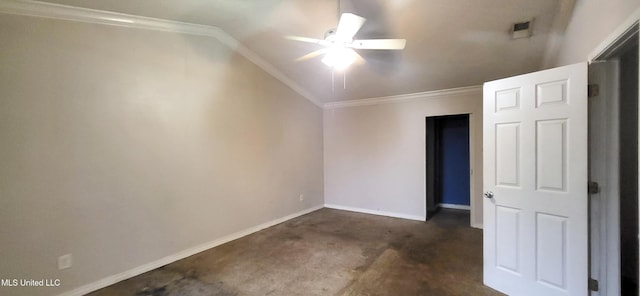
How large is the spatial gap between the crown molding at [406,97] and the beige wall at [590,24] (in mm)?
1586

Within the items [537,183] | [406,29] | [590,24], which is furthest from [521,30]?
[537,183]

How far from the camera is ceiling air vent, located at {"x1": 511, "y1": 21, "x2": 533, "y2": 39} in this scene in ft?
9.49

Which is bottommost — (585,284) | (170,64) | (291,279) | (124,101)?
(291,279)

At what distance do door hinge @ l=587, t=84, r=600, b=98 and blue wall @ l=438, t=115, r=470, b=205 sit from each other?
150 inches

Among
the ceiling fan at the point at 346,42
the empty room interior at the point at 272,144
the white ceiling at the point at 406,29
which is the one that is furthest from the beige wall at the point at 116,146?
the ceiling fan at the point at 346,42

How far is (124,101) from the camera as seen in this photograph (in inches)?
115

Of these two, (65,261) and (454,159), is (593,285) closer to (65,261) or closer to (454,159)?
(454,159)

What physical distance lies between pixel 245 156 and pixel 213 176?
62 cm

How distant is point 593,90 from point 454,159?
13.4 ft

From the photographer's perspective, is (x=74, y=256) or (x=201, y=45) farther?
(x=201, y=45)

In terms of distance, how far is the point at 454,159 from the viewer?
602 centimetres

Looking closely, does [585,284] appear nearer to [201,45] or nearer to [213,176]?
[213,176]

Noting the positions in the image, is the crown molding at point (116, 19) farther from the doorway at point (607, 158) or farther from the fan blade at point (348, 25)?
the doorway at point (607, 158)

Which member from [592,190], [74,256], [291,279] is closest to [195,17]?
[74,256]
